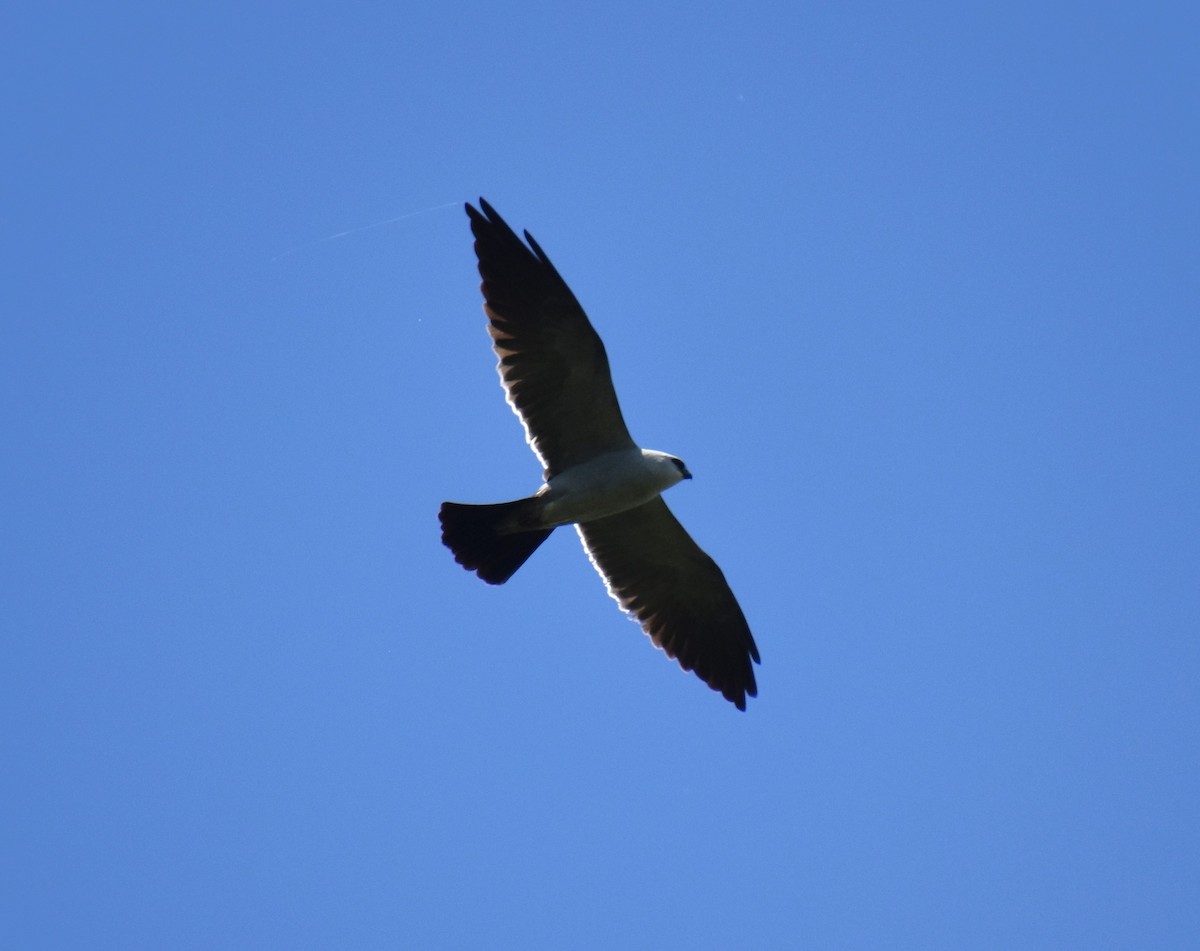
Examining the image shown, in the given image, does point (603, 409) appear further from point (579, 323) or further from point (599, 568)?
point (599, 568)

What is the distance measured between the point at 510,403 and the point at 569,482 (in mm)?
750

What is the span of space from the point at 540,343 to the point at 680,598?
2.79 meters

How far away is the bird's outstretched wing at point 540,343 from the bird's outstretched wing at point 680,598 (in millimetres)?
1212

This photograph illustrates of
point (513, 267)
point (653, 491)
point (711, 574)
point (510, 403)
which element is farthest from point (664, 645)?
point (513, 267)

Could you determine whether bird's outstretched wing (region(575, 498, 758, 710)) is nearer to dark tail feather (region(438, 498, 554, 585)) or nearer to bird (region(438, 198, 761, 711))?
bird (region(438, 198, 761, 711))

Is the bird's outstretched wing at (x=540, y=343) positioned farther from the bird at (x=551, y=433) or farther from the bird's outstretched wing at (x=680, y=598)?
the bird's outstretched wing at (x=680, y=598)

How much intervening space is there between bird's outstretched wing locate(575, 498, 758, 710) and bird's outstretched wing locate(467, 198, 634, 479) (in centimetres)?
121

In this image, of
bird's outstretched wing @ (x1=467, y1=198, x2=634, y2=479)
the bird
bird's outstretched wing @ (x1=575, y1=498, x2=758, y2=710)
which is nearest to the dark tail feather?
the bird

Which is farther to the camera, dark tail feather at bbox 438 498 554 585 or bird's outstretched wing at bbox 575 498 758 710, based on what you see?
bird's outstretched wing at bbox 575 498 758 710

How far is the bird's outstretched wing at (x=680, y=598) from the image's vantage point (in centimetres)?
1091

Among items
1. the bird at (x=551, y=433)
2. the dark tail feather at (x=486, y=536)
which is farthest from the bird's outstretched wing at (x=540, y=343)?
the dark tail feather at (x=486, y=536)

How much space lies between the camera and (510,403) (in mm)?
9891

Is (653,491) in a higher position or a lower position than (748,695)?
higher

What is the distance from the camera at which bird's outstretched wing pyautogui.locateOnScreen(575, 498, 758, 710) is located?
10.9 meters
